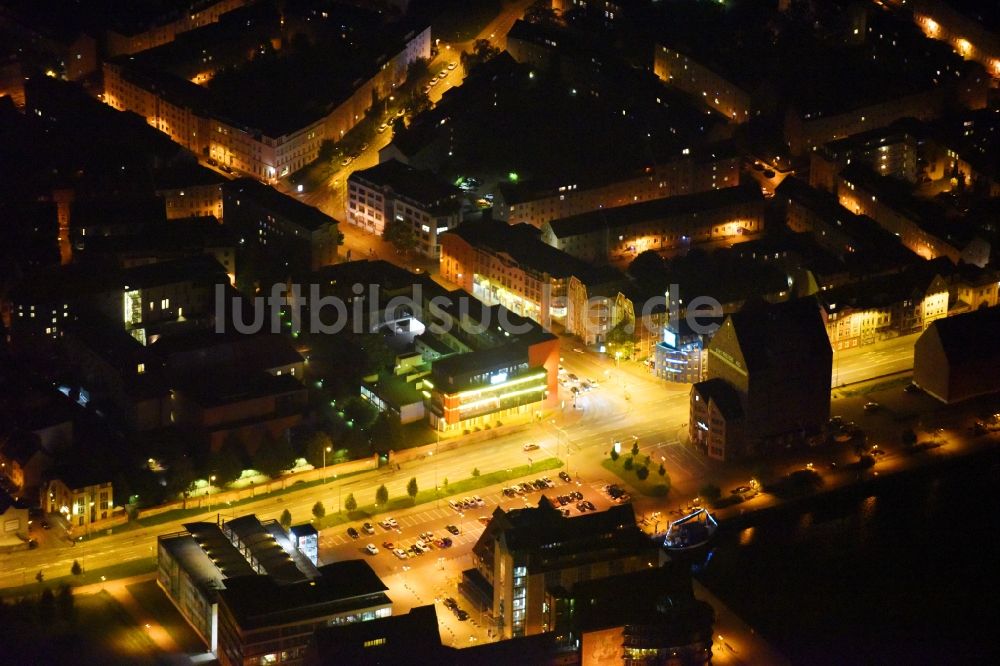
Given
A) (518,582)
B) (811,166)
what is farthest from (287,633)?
(811,166)

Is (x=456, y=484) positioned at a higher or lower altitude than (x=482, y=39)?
lower

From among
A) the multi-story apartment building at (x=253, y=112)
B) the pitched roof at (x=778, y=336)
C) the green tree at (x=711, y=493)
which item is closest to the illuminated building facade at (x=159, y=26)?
the multi-story apartment building at (x=253, y=112)

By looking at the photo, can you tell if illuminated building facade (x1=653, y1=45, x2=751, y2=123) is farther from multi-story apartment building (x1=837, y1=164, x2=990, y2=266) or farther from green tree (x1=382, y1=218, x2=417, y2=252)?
green tree (x1=382, y1=218, x2=417, y2=252)

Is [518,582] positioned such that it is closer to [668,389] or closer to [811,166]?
[668,389]

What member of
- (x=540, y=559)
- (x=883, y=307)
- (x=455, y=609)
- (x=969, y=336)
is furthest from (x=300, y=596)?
(x=883, y=307)

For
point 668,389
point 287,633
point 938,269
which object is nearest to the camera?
point 287,633

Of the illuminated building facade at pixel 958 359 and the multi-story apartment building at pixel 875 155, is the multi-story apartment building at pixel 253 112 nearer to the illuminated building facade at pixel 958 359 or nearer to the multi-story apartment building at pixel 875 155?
the multi-story apartment building at pixel 875 155

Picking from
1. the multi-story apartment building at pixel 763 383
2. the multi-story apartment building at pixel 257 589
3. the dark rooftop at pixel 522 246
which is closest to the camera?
the multi-story apartment building at pixel 257 589
